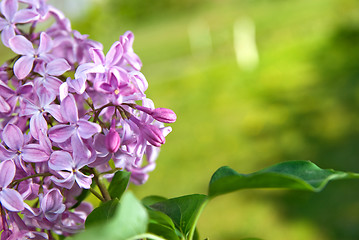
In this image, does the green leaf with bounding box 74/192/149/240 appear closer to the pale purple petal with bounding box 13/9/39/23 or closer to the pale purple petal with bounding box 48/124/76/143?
the pale purple petal with bounding box 48/124/76/143

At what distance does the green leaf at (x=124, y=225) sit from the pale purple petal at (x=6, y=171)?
9 cm

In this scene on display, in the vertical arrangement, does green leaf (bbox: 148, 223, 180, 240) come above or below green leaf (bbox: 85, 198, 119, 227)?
below

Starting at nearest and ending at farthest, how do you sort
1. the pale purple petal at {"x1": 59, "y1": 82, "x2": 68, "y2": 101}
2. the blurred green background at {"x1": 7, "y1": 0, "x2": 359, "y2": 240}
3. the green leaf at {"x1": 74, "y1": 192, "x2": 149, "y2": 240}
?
the green leaf at {"x1": 74, "y1": 192, "x2": 149, "y2": 240}, the pale purple petal at {"x1": 59, "y1": 82, "x2": 68, "y2": 101}, the blurred green background at {"x1": 7, "y1": 0, "x2": 359, "y2": 240}

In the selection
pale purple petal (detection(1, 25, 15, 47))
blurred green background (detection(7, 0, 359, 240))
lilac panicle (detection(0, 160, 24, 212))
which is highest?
pale purple petal (detection(1, 25, 15, 47))

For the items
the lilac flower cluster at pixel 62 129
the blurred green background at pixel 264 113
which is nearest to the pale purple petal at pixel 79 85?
the lilac flower cluster at pixel 62 129

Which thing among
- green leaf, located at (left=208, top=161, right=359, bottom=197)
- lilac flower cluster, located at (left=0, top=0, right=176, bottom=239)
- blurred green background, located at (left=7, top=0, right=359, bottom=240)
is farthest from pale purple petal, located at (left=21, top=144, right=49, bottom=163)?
blurred green background, located at (left=7, top=0, right=359, bottom=240)

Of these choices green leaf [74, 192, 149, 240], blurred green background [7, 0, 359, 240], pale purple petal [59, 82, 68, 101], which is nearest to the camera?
green leaf [74, 192, 149, 240]

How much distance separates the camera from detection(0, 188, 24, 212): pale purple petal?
30 centimetres

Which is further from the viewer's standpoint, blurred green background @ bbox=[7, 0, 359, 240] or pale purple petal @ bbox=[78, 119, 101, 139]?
blurred green background @ bbox=[7, 0, 359, 240]

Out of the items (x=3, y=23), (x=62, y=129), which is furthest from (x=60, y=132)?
(x=3, y=23)

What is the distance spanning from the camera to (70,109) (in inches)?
12.1

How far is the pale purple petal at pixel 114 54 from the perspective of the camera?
328 millimetres

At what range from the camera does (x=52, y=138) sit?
0.31 m

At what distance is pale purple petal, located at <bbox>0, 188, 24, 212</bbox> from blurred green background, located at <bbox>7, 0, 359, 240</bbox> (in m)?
2.29
